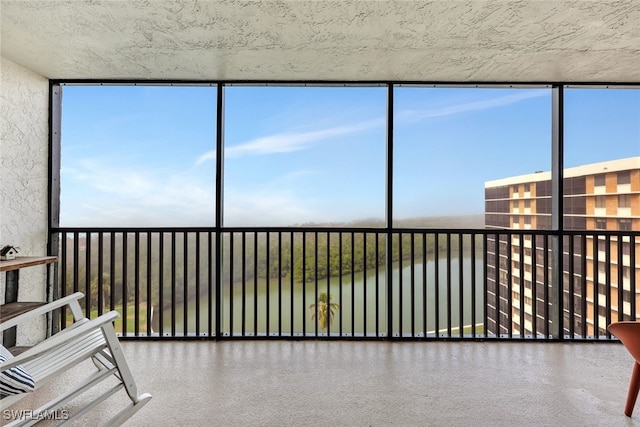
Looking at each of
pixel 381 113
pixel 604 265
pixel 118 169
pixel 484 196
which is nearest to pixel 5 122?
pixel 118 169

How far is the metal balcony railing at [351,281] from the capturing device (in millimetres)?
2943

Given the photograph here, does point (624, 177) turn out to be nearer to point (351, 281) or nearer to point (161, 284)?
point (351, 281)

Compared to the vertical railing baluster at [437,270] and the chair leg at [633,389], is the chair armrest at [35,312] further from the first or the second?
the chair leg at [633,389]

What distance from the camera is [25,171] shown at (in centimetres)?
272

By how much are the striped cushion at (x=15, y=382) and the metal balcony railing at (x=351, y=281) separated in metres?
1.64

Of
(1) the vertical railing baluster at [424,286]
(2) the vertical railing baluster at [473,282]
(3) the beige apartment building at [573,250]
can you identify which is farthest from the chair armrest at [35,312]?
(3) the beige apartment building at [573,250]

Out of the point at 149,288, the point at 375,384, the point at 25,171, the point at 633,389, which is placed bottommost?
the point at 375,384

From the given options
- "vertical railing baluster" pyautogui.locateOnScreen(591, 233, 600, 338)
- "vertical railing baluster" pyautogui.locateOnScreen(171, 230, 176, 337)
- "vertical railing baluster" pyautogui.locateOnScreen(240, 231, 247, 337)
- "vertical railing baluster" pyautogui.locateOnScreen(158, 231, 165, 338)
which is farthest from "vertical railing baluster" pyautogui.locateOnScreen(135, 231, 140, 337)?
"vertical railing baluster" pyautogui.locateOnScreen(591, 233, 600, 338)

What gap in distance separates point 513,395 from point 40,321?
361 centimetres

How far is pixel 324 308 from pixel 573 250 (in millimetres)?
→ 2209

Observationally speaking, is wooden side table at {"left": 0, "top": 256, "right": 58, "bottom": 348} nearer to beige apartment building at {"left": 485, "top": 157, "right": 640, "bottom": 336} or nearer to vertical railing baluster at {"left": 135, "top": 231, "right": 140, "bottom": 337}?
vertical railing baluster at {"left": 135, "top": 231, "right": 140, "bottom": 337}

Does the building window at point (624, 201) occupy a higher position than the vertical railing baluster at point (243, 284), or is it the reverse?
the building window at point (624, 201)

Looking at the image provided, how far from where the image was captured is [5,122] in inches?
100

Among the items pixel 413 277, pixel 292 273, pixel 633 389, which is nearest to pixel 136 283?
pixel 292 273
